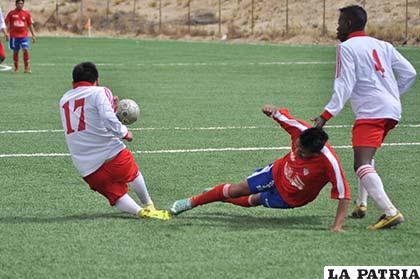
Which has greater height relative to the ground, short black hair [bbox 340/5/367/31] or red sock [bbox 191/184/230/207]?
short black hair [bbox 340/5/367/31]

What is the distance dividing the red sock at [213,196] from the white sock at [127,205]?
0.51 m

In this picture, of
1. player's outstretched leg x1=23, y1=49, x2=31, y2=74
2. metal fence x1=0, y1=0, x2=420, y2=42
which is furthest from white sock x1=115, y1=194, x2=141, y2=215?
metal fence x1=0, y1=0, x2=420, y2=42

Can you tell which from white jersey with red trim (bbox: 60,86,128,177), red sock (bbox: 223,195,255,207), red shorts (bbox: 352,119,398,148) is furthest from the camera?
red sock (bbox: 223,195,255,207)

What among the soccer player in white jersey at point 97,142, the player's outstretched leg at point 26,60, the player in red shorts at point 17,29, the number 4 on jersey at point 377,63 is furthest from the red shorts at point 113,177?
the player in red shorts at point 17,29

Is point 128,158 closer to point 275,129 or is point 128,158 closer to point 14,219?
point 14,219

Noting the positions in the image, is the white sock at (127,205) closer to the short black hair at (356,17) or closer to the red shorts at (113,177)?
the red shorts at (113,177)

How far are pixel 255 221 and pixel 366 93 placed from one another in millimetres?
1461

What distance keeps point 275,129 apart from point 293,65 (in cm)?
1631

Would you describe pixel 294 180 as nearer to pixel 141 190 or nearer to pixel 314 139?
pixel 314 139

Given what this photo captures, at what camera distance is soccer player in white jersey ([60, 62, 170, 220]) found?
1016 cm

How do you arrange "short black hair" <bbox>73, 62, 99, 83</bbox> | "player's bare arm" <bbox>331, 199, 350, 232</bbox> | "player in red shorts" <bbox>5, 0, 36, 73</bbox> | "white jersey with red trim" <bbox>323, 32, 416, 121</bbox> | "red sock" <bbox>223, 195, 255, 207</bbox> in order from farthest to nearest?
"player in red shorts" <bbox>5, 0, 36, 73</bbox> → "red sock" <bbox>223, 195, 255, 207</bbox> → "short black hair" <bbox>73, 62, 99, 83</bbox> → "white jersey with red trim" <bbox>323, 32, 416, 121</bbox> → "player's bare arm" <bbox>331, 199, 350, 232</bbox>

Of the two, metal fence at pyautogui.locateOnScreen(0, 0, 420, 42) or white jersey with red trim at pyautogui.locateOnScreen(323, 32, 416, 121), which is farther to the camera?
metal fence at pyautogui.locateOnScreen(0, 0, 420, 42)

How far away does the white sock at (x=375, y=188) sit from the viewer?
959 cm

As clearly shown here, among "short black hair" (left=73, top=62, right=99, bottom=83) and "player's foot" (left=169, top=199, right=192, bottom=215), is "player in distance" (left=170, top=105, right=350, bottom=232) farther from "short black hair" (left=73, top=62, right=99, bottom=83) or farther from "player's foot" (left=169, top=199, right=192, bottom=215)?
"short black hair" (left=73, top=62, right=99, bottom=83)
